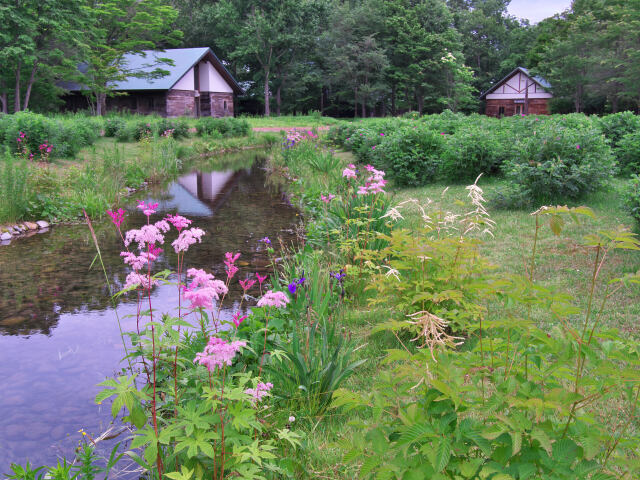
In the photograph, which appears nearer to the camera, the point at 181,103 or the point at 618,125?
the point at 618,125

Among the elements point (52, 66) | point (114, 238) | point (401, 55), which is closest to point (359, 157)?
point (114, 238)

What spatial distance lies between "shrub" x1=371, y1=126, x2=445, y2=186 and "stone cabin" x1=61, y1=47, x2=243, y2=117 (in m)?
25.1

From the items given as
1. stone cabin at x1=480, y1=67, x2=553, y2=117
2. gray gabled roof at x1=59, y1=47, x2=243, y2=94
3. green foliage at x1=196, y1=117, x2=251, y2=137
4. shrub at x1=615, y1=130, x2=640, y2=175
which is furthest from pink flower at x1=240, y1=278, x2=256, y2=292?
stone cabin at x1=480, y1=67, x2=553, y2=117

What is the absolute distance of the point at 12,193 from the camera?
8.45 metres

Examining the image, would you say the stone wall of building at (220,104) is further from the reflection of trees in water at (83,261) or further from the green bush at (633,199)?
the green bush at (633,199)

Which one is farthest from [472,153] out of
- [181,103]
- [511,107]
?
[511,107]

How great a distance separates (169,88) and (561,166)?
2879 centimetres

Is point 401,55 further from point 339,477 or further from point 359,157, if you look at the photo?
point 339,477

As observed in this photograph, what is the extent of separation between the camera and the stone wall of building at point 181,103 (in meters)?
33.3

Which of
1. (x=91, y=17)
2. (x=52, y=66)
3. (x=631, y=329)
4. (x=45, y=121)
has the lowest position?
(x=631, y=329)

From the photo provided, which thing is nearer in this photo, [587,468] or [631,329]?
[587,468]

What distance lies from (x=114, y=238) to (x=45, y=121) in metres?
6.95

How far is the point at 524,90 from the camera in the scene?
4475 cm

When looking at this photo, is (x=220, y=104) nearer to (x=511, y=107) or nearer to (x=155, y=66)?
(x=155, y=66)
